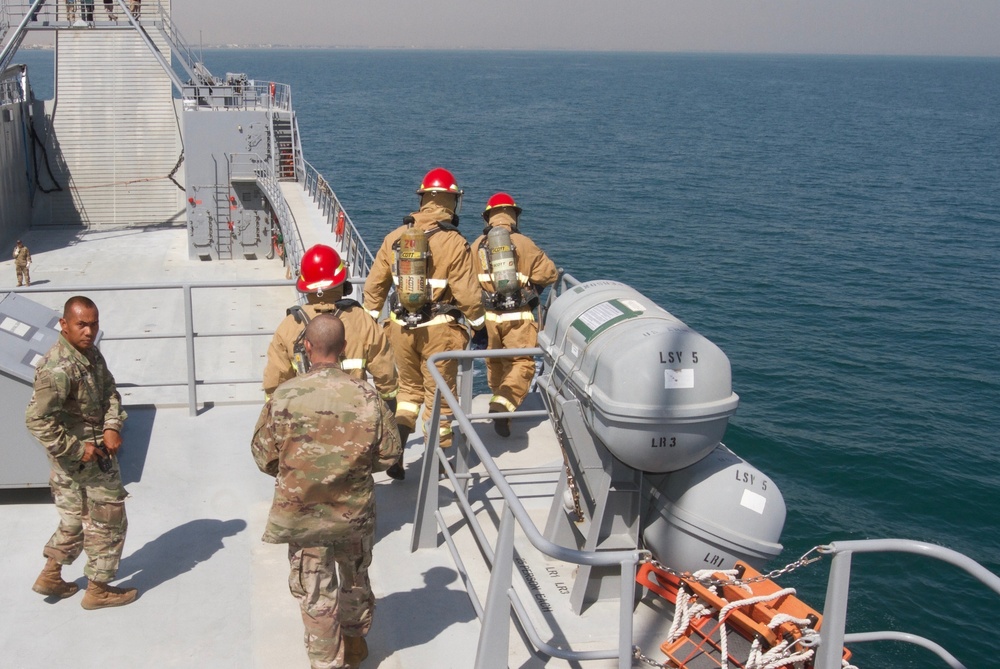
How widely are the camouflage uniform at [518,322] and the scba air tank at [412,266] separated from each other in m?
0.94

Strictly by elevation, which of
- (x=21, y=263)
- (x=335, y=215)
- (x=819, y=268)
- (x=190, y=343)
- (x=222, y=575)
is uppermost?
(x=190, y=343)

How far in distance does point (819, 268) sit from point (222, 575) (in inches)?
1012

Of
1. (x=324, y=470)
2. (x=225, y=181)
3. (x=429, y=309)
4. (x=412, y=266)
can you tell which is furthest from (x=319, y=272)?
(x=225, y=181)

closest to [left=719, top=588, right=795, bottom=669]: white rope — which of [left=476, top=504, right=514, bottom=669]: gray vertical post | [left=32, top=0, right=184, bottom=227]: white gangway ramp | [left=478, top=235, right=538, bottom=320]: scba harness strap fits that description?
[left=476, top=504, right=514, bottom=669]: gray vertical post

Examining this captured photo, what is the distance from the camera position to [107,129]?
96.6ft

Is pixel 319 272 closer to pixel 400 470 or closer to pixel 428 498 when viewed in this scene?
pixel 428 498

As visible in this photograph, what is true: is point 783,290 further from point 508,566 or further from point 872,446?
point 508,566

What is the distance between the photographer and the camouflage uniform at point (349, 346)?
16.5 feet

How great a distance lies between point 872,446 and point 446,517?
12639mm

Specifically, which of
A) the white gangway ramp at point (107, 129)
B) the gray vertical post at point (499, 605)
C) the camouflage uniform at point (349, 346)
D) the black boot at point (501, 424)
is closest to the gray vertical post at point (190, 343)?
the camouflage uniform at point (349, 346)

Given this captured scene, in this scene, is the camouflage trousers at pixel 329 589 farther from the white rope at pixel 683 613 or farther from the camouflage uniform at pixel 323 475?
the white rope at pixel 683 613

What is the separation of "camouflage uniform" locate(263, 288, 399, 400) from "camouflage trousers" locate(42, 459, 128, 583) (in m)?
0.97

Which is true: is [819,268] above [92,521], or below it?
below

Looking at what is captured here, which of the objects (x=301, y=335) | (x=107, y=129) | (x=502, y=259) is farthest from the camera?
(x=107, y=129)
